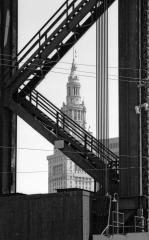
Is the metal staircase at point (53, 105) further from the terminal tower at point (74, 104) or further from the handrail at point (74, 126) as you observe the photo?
the terminal tower at point (74, 104)

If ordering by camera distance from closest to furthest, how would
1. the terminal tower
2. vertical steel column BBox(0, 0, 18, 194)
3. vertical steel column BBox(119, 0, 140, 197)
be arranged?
vertical steel column BBox(119, 0, 140, 197) < vertical steel column BBox(0, 0, 18, 194) < the terminal tower

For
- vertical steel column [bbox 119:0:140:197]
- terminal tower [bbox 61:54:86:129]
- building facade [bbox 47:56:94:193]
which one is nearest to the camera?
vertical steel column [bbox 119:0:140:197]

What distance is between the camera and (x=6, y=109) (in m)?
43.0

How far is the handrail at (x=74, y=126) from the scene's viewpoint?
130 ft

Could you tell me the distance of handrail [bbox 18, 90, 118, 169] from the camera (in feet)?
130

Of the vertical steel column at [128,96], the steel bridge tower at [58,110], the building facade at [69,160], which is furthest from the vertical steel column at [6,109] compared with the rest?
the building facade at [69,160]

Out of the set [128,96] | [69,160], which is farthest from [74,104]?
[128,96]

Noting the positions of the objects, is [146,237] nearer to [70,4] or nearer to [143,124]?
[143,124]

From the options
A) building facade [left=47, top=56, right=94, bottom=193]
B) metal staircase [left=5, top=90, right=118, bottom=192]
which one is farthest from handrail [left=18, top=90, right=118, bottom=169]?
building facade [left=47, top=56, right=94, bottom=193]

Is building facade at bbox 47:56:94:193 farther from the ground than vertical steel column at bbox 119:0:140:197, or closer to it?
farther from the ground

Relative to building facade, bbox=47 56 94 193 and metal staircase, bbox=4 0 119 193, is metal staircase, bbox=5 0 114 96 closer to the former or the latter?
metal staircase, bbox=4 0 119 193

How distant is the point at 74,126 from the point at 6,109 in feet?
13.9

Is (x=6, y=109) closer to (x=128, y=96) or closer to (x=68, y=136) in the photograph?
(x=68, y=136)

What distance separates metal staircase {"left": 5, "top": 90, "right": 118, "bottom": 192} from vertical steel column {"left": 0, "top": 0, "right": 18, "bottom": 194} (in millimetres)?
1031
